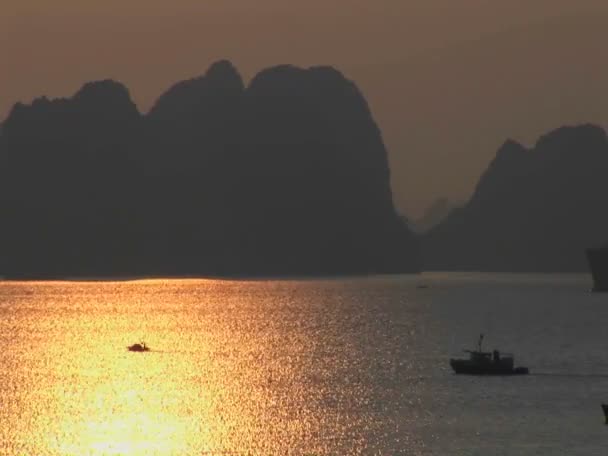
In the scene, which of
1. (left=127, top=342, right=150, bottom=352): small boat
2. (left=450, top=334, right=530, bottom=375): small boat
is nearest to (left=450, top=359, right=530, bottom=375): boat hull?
(left=450, top=334, right=530, bottom=375): small boat

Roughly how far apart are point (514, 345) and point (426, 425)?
91.0 meters

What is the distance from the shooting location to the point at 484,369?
141375mm

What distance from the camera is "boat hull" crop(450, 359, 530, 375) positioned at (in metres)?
141

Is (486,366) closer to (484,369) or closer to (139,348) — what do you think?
(484,369)

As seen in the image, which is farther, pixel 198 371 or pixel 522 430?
pixel 198 371

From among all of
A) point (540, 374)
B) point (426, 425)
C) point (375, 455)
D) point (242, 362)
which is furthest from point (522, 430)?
point (242, 362)

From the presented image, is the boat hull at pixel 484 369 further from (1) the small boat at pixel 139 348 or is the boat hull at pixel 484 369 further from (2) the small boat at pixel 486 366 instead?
(1) the small boat at pixel 139 348

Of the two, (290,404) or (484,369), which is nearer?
(290,404)

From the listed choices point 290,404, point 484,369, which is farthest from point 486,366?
point 290,404

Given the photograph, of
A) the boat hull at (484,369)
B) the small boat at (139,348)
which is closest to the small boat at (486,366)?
the boat hull at (484,369)

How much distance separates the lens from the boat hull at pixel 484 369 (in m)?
141

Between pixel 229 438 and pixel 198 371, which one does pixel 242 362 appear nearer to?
pixel 198 371

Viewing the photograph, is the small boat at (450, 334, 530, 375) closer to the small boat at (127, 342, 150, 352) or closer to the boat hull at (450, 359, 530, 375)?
the boat hull at (450, 359, 530, 375)

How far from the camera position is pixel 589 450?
9881cm
